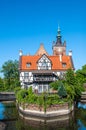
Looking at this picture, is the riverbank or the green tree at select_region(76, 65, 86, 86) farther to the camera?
the green tree at select_region(76, 65, 86, 86)

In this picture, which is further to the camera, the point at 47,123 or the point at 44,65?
the point at 44,65

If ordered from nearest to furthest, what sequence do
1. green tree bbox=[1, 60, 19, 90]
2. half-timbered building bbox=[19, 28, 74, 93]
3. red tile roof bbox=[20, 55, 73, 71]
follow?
half-timbered building bbox=[19, 28, 74, 93], red tile roof bbox=[20, 55, 73, 71], green tree bbox=[1, 60, 19, 90]

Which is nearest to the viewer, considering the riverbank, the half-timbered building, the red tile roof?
the riverbank

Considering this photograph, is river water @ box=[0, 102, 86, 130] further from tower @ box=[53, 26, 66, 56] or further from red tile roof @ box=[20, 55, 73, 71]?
tower @ box=[53, 26, 66, 56]

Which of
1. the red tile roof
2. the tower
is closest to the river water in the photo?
the red tile roof

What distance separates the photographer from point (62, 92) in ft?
164

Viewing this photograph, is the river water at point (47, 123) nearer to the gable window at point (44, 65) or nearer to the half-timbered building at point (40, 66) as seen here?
the half-timbered building at point (40, 66)

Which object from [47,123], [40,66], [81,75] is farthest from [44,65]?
[47,123]

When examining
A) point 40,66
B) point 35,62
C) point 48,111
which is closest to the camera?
point 48,111

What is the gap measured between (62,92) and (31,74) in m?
35.4

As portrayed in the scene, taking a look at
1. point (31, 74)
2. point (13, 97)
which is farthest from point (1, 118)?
point (31, 74)

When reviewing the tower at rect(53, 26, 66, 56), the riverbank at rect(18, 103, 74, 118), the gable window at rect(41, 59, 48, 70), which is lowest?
the riverbank at rect(18, 103, 74, 118)

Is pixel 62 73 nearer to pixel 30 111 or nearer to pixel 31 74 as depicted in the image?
pixel 31 74

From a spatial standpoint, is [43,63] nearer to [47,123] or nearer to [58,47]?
[58,47]
